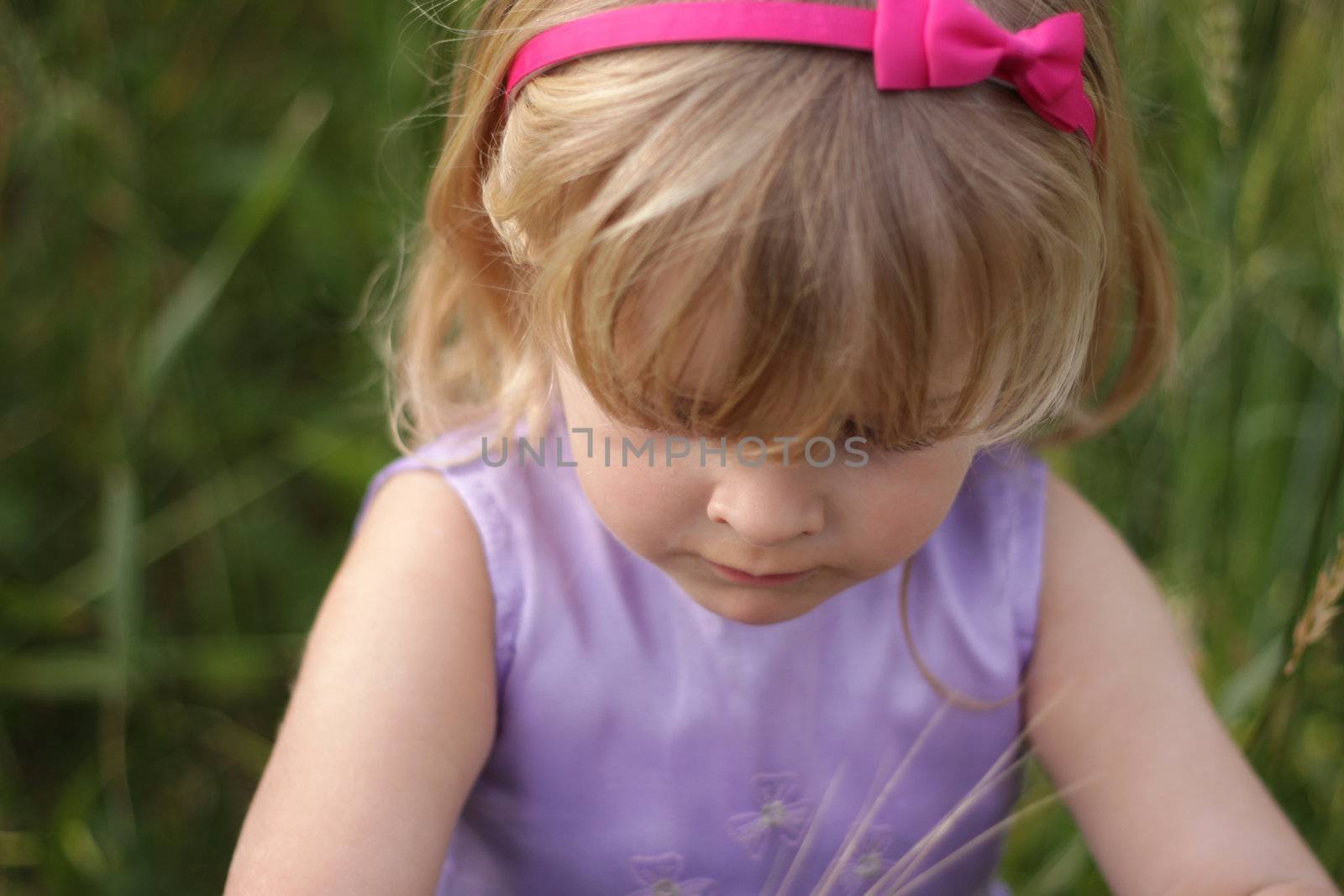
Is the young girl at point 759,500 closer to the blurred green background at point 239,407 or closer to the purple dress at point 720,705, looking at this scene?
the purple dress at point 720,705

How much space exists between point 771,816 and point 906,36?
0.55m

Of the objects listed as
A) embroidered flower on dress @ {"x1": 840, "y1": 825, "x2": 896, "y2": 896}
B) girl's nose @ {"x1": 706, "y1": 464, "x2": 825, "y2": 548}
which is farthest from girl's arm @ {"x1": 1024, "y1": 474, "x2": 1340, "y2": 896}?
girl's nose @ {"x1": 706, "y1": 464, "x2": 825, "y2": 548}

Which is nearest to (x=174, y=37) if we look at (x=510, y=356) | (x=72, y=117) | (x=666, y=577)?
(x=72, y=117)

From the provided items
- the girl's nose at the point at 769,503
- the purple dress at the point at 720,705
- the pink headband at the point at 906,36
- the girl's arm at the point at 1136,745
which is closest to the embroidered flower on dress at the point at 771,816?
the purple dress at the point at 720,705

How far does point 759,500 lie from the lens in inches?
26.5

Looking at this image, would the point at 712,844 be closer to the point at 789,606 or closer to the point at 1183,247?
the point at 789,606

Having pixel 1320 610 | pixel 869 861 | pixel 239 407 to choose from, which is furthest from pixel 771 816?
pixel 239 407

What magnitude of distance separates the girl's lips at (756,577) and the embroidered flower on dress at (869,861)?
0.28m

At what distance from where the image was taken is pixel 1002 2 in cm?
68

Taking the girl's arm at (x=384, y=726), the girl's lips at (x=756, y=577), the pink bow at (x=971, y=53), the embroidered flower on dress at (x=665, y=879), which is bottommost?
the embroidered flower on dress at (x=665, y=879)

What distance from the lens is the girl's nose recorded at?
0.67m

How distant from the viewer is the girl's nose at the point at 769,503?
67cm

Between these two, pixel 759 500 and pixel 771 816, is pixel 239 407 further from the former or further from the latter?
pixel 759 500

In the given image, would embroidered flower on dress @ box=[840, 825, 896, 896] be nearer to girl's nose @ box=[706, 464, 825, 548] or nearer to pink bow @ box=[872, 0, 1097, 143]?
girl's nose @ box=[706, 464, 825, 548]
